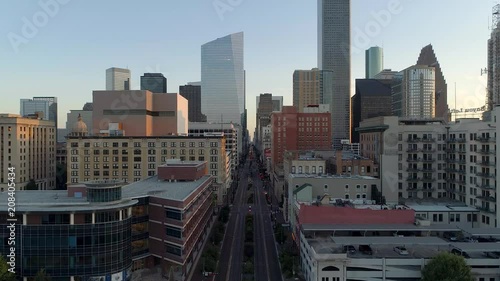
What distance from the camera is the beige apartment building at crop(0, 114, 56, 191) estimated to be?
393 ft

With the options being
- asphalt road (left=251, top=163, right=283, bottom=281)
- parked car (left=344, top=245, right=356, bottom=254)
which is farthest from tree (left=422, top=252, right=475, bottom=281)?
asphalt road (left=251, top=163, right=283, bottom=281)

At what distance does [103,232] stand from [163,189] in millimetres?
18875

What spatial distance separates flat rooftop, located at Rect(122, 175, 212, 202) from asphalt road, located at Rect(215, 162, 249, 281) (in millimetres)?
11055

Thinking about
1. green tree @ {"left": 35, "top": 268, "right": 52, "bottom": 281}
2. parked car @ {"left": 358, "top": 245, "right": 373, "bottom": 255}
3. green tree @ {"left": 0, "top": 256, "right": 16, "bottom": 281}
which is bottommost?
green tree @ {"left": 35, "top": 268, "right": 52, "bottom": 281}

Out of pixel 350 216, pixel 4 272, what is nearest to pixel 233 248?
pixel 350 216

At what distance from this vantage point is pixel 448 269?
43.0 m

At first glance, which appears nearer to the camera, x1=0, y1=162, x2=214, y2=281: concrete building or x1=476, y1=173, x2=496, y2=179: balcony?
x1=0, y1=162, x2=214, y2=281: concrete building

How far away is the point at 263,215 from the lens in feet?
342

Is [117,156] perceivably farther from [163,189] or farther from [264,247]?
[264,247]

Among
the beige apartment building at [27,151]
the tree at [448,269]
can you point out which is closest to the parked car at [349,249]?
the tree at [448,269]

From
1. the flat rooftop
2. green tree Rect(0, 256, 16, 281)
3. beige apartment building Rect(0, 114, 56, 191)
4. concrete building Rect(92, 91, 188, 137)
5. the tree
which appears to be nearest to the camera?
the tree

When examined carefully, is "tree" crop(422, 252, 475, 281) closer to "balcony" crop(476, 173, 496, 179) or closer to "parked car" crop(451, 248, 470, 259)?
"parked car" crop(451, 248, 470, 259)

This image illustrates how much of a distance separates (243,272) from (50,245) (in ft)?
75.6

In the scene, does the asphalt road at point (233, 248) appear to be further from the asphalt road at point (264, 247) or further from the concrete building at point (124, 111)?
the concrete building at point (124, 111)
